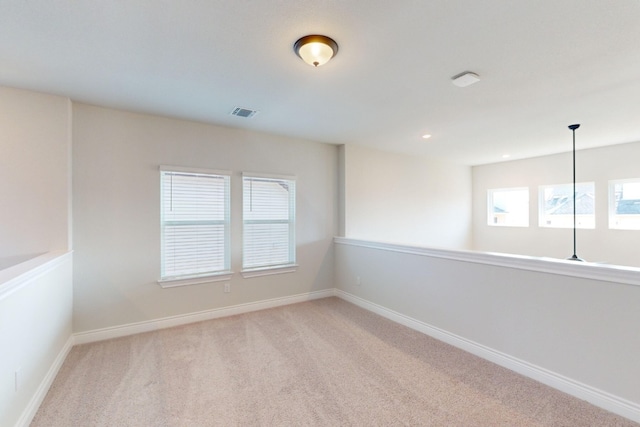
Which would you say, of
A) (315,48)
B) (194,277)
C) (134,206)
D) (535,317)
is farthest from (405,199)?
(134,206)

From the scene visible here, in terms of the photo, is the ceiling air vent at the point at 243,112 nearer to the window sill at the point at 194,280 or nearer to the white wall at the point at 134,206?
the white wall at the point at 134,206

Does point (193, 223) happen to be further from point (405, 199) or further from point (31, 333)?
point (405, 199)

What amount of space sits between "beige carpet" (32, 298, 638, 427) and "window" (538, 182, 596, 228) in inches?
173

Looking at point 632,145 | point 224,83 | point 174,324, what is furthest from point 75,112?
point 632,145

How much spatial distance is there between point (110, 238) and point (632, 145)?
779 centimetres

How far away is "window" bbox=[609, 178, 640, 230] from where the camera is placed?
465 cm

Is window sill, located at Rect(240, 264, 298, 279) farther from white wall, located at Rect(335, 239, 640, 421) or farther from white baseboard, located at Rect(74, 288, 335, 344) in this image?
white wall, located at Rect(335, 239, 640, 421)

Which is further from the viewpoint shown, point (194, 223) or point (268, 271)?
point (268, 271)

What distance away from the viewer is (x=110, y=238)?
3.21 meters

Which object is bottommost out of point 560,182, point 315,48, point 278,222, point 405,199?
point 278,222

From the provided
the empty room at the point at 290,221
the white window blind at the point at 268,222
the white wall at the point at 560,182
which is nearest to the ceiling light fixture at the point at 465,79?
the empty room at the point at 290,221

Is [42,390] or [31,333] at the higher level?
[31,333]

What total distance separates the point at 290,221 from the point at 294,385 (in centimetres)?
250

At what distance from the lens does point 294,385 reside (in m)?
2.31
